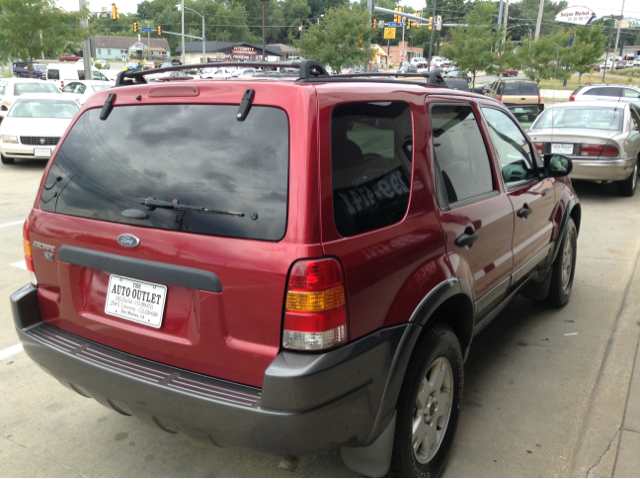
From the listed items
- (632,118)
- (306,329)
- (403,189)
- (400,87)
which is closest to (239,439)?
(306,329)

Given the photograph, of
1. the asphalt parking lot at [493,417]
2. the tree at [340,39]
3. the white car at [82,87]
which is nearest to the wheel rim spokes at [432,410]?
the asphalt parking lot at [493,417]

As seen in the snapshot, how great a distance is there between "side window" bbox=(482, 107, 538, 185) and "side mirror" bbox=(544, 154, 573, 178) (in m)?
0.11

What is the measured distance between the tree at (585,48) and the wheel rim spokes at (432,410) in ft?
111

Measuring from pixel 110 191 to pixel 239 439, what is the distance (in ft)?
3.72

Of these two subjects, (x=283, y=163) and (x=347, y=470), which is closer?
(x=283, y=163)

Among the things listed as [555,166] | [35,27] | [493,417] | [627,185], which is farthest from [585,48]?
[493,417]

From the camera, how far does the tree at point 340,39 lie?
26812 millimetres

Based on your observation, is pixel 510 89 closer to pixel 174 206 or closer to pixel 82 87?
pixel 82 87

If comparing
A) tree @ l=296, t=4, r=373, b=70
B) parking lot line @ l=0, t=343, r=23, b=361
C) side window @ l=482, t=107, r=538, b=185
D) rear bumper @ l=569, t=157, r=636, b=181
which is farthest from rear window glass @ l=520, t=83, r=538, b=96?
parking lot line @ l=0, t=343, r=23, b=361

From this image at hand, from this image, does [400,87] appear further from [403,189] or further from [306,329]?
[306,329]

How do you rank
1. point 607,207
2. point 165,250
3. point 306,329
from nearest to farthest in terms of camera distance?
point 306,329 < point 165,250 < point 607,207

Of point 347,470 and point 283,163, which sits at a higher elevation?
point 283,163

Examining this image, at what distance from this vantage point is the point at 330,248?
2139mm

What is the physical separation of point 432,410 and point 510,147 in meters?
1.99
